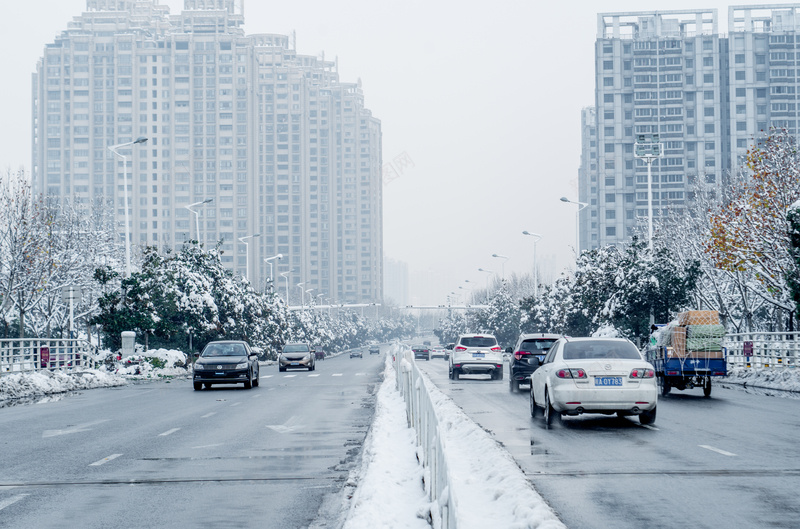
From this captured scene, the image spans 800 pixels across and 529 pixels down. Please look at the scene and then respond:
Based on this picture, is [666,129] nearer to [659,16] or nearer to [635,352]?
[659,16]

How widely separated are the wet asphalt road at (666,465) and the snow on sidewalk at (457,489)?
37cm

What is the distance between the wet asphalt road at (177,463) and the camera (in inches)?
351

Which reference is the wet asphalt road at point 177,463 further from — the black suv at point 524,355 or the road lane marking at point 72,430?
the black suv at point 524,355

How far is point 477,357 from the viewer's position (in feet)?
128

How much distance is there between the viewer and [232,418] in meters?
20.0

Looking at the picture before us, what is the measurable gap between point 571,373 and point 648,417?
160 cm

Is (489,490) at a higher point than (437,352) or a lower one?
higher

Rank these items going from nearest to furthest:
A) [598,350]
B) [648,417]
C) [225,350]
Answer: [648,417] → [598,350] → [225,350]

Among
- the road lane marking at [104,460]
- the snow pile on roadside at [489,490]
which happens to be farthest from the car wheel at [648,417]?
the road lane marking at [104,460]

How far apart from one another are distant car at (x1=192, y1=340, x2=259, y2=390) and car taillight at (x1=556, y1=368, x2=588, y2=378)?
16886 millimetres

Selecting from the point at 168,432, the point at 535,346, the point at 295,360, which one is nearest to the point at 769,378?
the point at 535,346

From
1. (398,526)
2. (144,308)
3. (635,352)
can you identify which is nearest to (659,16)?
(144,308)

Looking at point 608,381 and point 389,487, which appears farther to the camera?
point 608,381

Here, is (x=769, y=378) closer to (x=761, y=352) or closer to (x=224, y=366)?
(x=761, y=352)
